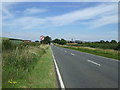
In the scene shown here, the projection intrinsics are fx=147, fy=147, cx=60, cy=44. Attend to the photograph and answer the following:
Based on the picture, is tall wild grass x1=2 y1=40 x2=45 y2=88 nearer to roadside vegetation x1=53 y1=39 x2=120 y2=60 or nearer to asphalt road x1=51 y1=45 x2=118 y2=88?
asphalt road x1=51 y1=45 x2=118 y2=88

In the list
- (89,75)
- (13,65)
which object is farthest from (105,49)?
(13,65)

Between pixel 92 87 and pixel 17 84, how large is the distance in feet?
10.5

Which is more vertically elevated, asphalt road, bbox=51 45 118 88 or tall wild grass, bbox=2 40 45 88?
tall wild grass, bbox=2 40 45 88

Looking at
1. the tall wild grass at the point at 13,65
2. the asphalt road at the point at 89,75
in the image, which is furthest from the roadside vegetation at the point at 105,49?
the tall wild grass at the point at 13,65

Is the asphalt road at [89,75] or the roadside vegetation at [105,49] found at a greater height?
the asphalt road at [89,75]

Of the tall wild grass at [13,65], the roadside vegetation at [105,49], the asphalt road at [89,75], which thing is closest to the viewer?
the asphalt road at [89,75]

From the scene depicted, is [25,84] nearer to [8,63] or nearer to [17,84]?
[17,84]

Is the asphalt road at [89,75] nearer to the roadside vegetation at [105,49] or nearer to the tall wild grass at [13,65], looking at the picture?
the tall wild grass at [13,65]

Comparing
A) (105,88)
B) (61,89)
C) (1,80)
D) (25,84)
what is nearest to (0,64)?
(1,80)

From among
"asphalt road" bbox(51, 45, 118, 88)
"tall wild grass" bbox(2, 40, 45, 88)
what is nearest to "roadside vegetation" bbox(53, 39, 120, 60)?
"asphalt road" bbox(51, 45, 118, 88)

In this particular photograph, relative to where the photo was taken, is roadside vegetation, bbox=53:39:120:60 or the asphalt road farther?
roadside vegetation, bbox=53:39:120:60

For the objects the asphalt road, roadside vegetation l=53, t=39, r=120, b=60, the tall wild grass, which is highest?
the tall wild grass

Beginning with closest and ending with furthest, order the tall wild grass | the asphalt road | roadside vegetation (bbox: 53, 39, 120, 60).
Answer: the asphalt road < the tall wild grass < roadside vegetation (bbox: 53, 39, 120, 60)

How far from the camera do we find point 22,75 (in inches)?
299
